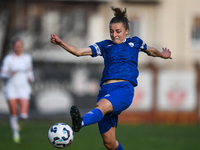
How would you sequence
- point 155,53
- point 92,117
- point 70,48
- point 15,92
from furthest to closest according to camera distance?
point 15,92 < point 155,53 < point 70,48 < point 92,117

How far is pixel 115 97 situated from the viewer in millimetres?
5062

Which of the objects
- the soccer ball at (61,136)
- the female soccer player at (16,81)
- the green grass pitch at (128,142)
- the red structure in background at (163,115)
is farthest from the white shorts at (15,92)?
the red structure in background at (163,115)

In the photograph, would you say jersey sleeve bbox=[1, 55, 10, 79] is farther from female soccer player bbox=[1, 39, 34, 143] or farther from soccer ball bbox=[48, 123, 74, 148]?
soccer ball bbox=[48, 123, 74, 148]

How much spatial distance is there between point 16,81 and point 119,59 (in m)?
4.91

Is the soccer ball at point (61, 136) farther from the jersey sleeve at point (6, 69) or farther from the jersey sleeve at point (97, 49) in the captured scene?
the jersey sleeve at point (6, 69)

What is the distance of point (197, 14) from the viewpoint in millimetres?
26281

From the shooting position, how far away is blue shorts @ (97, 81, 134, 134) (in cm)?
506

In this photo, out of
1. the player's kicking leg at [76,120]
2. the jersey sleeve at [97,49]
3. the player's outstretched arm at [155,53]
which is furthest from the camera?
the player's outstretched arm at [155,53]

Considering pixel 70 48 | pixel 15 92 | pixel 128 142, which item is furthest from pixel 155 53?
pixel 15 92

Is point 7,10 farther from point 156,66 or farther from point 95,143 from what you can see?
point 95,143

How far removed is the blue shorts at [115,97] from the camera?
16.6ft

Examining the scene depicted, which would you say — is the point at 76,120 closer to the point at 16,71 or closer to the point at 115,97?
the point at 115,97

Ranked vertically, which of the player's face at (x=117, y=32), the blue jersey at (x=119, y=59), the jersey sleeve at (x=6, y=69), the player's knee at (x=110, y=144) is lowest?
the player's knee at (x=110, y=144)

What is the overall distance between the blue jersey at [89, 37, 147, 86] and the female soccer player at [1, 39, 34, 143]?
4.45 metres
